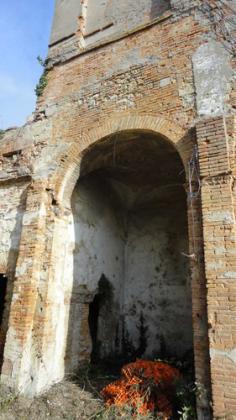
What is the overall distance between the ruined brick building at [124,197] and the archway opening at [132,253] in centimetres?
4

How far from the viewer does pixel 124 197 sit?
9211 millimetres

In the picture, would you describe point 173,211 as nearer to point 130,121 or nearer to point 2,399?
point 130,121

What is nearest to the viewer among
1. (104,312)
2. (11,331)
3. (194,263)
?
(194,263)

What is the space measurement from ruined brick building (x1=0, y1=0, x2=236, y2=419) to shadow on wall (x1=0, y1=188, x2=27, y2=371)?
0.03 m

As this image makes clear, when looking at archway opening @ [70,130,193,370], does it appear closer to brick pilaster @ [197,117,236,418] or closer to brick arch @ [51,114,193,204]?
brick arch @ [51,114,193,204]

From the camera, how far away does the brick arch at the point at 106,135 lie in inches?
205

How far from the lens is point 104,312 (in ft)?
26.6

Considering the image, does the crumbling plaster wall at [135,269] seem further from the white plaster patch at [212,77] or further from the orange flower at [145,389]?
the white plaster patch at [212,77]

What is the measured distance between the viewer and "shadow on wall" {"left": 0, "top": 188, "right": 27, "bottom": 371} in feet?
20.0

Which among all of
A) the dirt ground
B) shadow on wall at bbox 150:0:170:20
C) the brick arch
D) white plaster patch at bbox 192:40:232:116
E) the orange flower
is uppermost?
shadow on wall at bbox 150:0:170:20

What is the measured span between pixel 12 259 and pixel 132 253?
12.6ft

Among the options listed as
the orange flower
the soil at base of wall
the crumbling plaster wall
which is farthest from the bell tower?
the soil at base of wall

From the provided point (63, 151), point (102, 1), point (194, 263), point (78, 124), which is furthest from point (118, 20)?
point (194, 263)

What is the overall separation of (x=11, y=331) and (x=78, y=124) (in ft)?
13.6
